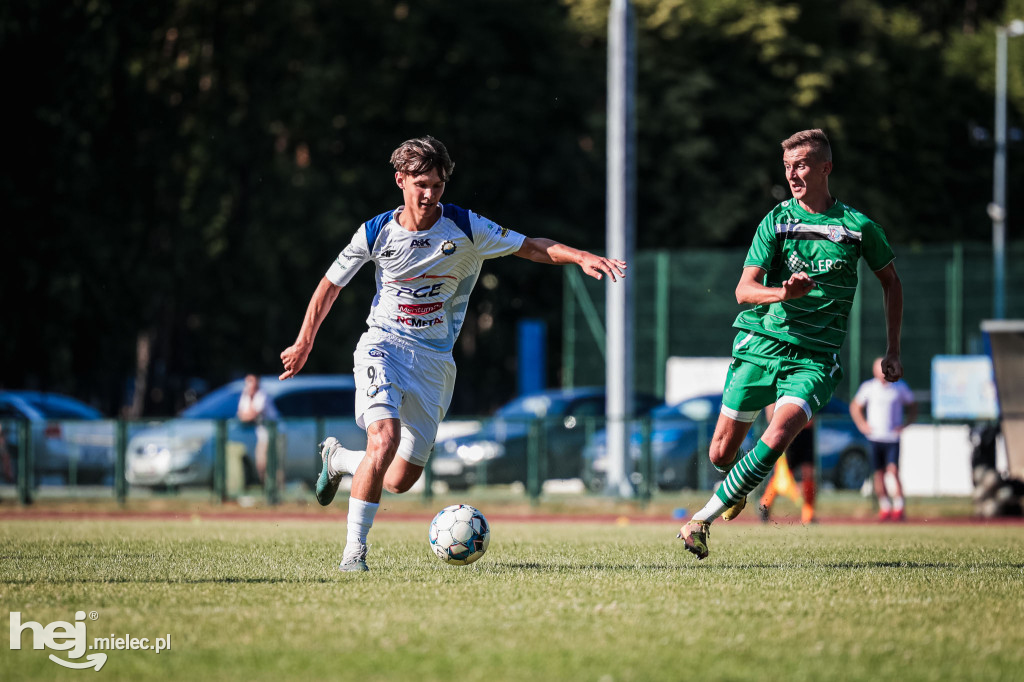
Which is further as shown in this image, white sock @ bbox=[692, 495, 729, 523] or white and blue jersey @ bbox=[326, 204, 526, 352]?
white sock @ bbox=[692, 495, 729, 523]

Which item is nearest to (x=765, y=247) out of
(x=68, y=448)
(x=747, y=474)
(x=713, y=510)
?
(x=747, y=474)

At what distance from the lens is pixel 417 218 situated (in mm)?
8859

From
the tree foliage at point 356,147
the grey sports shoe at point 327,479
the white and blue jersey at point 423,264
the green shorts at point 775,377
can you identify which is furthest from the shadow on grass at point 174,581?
the tree foliage at point 356,147

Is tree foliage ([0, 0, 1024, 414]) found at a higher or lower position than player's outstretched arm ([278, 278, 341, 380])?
higher

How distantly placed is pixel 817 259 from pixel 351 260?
8.91ft

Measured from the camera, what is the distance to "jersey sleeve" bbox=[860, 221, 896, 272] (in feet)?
28.9

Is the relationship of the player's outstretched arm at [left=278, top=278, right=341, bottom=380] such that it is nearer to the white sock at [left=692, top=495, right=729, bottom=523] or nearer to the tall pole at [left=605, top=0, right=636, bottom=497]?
the white sock at [left=692, top=495, right=729, bottom=523]

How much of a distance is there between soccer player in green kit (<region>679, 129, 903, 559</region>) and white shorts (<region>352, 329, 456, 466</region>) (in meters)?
1.65

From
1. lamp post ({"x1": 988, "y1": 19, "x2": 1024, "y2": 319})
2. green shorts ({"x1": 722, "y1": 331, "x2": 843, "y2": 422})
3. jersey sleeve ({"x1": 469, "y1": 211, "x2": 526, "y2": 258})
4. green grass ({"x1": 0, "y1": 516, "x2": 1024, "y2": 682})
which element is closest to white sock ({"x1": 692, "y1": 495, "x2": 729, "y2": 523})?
green grass ({"x1": 0, "y1": 516, "x2": 1024, "y2": 682})

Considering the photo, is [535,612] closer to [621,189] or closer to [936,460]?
[936,460]

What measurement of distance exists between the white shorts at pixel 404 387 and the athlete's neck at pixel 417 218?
25.7 inches

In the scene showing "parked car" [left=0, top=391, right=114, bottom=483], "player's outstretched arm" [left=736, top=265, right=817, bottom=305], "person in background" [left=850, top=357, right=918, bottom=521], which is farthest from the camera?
"parked car" [left=0, top=391, right=114, bottom=483]

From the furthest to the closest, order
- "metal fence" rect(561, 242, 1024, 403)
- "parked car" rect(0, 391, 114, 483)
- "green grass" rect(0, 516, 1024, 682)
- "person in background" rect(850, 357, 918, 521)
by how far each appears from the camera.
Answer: "metal fence" rect(561, 242, 1024, 403), "parked car" rect(0, 391, 114, 483), "person in background" rect(850, 357, 918, 521), "green grass" rect(0, 516, 1024, 682)

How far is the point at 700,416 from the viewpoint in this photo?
2292cm
